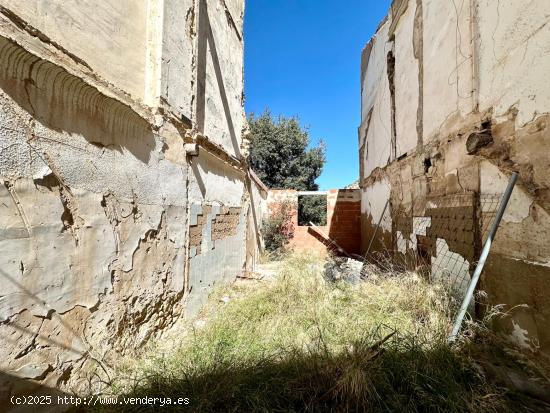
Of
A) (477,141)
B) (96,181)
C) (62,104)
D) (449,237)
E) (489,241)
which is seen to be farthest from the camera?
(449,237)

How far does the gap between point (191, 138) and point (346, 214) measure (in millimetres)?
7205

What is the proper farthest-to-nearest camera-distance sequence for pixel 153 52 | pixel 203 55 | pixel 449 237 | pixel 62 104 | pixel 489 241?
pixel 203 55, pixel 449 237, pixel 153 52, pixel 489 241, pixel 62 104

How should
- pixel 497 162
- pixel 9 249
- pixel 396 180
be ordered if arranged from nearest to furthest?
1. pixel 9 249
2. pixel 497 162
3. pixel 396 180

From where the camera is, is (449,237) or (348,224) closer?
(449,237)

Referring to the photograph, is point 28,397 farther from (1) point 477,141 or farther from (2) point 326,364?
(1) point 477,141

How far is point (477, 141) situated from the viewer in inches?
97.4

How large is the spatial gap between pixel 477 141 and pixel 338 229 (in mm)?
7104

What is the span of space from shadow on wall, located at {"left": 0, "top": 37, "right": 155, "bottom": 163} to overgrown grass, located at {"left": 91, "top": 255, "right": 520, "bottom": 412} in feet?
6.10

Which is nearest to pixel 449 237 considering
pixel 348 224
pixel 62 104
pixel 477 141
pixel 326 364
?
pixel 477 141

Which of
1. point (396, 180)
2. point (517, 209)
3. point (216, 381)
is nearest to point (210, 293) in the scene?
point (216, 381)

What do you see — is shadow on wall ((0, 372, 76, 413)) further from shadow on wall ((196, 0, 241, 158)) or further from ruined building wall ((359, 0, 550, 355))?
ruined building wall ((359, 0, 550, 355))

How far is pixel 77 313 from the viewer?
1.84 metres

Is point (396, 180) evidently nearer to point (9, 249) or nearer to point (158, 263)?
point (158, 263)

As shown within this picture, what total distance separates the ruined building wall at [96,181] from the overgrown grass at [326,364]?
0.52 meters
